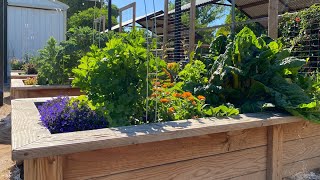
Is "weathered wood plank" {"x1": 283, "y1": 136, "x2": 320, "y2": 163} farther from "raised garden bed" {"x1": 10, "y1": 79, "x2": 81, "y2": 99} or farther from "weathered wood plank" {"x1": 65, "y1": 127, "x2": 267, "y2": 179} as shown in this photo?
"raised garden bed" {"x1": 10, "y1": 79, "x2": 81, "y2": 99}

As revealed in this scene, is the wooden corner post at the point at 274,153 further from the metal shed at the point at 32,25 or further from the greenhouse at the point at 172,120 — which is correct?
the metal shed at the point at 32,25

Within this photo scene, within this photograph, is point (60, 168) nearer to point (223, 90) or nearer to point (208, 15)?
point (223, 90)

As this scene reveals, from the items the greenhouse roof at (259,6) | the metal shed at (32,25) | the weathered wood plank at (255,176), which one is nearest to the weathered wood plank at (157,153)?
the weathered wood plank at (255,176)

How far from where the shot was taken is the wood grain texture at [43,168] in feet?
4.54

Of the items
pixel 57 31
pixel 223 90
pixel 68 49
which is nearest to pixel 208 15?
pixel 57 31

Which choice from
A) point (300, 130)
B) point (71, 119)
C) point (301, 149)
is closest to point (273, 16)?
point (300, 130)

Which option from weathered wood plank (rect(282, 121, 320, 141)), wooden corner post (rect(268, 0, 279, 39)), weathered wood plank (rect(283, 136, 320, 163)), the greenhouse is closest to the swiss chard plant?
the greenhouse

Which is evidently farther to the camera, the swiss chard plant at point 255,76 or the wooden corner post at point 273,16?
the wooden corner post at point 273,16

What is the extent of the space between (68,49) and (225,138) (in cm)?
340

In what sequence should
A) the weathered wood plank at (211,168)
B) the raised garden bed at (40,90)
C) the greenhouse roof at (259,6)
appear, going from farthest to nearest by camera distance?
the greenhouse roof at (259,6) → the raised garden bed at (40,90) → the weathered wood plank at (211,168)

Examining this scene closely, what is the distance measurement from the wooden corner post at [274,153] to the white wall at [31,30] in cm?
1048

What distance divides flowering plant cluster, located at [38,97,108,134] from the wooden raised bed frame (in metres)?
0.07

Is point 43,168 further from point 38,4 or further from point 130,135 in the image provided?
point 38,4

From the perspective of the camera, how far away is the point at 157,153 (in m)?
1.70
